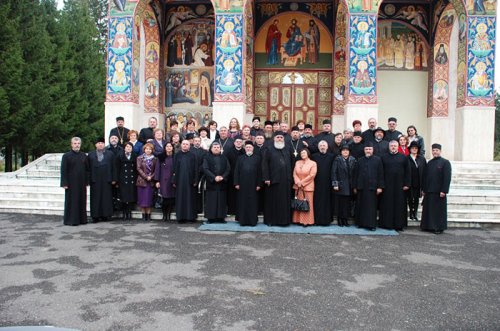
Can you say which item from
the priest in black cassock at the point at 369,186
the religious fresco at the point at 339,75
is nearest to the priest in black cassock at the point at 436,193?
the priest in black cassock at the point at 369,186

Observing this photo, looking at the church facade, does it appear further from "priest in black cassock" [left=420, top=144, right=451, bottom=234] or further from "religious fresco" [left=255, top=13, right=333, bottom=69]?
"priest in black cassock" [left=420, top=144, right=451, bottom=234]

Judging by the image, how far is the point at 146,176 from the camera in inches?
344

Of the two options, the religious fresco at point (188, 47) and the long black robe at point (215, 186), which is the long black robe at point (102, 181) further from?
the religious fresco at point (188, 47)

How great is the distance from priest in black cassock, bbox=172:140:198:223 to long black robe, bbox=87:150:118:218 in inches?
48.3

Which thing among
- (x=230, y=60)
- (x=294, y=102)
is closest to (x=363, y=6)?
(x=230, y=60)

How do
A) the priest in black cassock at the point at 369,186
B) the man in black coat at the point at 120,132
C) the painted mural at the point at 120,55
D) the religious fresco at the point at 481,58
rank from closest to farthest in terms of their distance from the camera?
1. the priest in black cassock at the point at 369,186
2. the man in black coat at the point at 120,132
3. the religious fresco at the point at 481,58
4. the painted mural at the point at 120,55

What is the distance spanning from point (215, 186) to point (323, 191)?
1989mm

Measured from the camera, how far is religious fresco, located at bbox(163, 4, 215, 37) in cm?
1612

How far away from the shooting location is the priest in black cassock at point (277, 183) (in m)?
8.39

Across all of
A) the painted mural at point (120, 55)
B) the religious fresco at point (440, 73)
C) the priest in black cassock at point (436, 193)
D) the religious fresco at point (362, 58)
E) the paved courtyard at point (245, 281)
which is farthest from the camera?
the religious fresco at point (440, 73)

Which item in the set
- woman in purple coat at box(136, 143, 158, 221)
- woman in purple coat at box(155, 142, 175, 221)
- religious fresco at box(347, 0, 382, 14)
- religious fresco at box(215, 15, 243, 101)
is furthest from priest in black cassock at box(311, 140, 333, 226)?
religious fresco at box(347, 0, 382, 14)

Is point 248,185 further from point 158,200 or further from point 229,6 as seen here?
point 229,6

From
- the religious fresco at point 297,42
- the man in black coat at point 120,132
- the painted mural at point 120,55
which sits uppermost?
the religious fresco at point 297,42

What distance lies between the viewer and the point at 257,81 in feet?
54.1
